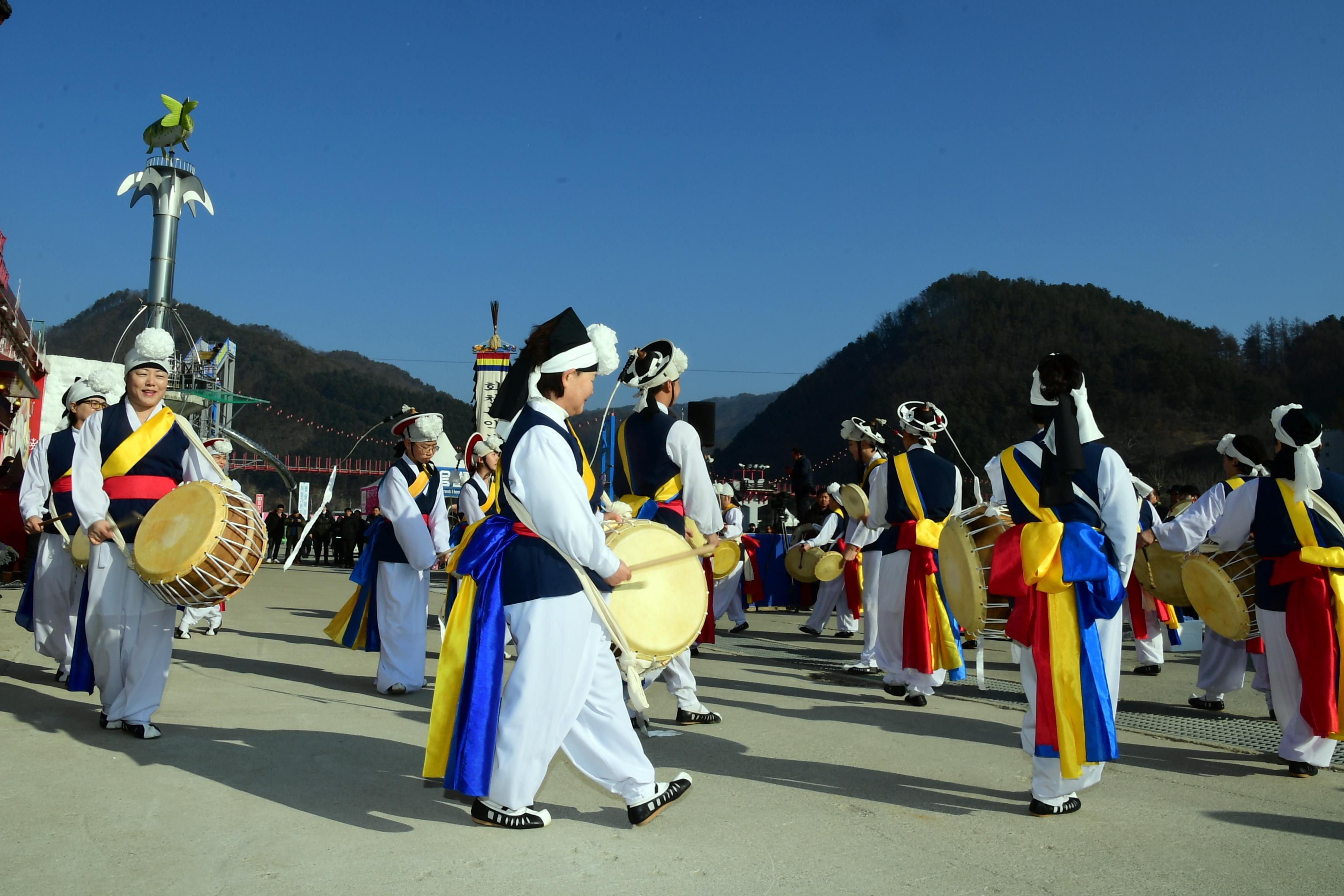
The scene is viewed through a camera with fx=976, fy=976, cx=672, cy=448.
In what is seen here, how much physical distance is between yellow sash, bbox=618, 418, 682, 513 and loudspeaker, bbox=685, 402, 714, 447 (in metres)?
5.45

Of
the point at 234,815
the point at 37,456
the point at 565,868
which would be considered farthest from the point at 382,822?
the point at 37,456

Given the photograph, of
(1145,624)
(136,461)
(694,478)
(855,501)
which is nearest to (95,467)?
(136,461)

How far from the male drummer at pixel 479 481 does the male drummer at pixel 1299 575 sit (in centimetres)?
486

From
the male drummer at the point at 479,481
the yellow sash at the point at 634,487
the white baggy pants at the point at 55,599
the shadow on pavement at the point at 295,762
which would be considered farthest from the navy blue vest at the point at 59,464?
the yellow sash at the point at 634,487

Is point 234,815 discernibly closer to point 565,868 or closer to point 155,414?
point 565,868

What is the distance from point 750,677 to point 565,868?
173 inches

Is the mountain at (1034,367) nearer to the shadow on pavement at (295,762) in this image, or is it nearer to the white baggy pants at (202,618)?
the white baggy pants at (202,618)

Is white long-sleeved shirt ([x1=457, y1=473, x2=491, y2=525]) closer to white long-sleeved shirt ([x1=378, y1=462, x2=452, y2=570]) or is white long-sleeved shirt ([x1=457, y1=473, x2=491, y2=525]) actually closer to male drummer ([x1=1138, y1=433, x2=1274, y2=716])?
white long-sleeved shirt ([x1=378, y1=462, x2=452, y2=570])

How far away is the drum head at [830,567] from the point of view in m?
10.1

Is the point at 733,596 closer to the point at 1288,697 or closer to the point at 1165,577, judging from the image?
the point at 1165,577

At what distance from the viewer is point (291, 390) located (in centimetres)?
9519

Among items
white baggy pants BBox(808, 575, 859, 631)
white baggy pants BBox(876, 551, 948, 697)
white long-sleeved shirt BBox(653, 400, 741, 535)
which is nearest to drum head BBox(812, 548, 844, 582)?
white baggy pants BBox(808, 575, 859, 631)

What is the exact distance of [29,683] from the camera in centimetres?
590

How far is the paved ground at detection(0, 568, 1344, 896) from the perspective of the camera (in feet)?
9.57
